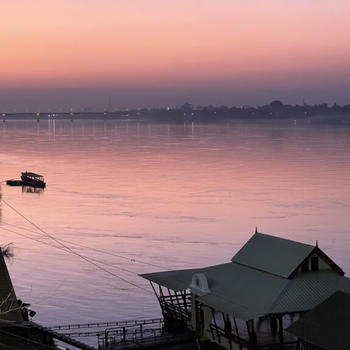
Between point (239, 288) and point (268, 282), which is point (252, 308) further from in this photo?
point (239, 288)

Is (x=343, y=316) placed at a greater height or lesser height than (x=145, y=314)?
greater

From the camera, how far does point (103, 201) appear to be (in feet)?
217

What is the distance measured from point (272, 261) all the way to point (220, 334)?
2.89 m

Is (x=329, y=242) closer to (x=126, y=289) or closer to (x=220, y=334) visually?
(x=126, y=289)

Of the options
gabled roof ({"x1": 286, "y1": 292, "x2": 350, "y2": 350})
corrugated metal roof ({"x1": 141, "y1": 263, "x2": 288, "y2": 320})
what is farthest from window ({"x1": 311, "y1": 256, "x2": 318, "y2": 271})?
gabled roof ({"x1": 286, "y1": 292, "x2": 350, "y2": 350})

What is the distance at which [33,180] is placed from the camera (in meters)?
81.6

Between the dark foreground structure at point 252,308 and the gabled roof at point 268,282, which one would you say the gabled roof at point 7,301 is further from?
the gabled roof at point 268,282

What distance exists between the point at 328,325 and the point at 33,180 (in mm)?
65650

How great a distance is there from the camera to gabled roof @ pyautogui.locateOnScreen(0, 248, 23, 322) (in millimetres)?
22438

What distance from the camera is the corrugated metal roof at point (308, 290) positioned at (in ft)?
70.7

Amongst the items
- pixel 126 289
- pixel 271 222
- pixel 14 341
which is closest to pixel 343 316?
pixel 14 341

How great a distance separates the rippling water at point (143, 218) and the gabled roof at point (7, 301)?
691 centimetres

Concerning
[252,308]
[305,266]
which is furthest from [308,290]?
[252,308]

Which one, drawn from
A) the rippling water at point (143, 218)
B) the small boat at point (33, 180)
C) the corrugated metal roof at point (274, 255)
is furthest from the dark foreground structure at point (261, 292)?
the small boat at point (33, 180)
